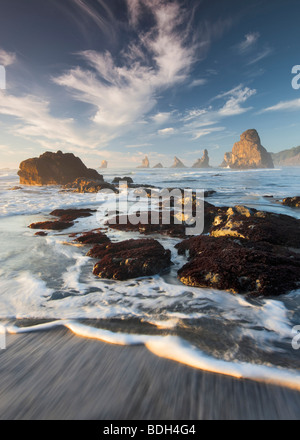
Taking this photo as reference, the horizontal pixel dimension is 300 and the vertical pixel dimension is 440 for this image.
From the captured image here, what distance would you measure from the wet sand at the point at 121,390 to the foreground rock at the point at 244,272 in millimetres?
2274

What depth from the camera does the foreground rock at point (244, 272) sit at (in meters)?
4.30

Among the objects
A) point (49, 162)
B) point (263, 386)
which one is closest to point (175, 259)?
point (263, 386)

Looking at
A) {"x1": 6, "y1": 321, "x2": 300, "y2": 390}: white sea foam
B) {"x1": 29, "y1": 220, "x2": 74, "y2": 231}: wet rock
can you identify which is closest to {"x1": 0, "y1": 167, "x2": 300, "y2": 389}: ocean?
{"x1": 6, "y1": 321, "x2": 300, "y2": 390}: white sea foam

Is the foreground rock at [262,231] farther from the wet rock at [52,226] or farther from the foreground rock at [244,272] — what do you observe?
the wet rock at [52,226]

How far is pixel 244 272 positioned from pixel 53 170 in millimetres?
55936

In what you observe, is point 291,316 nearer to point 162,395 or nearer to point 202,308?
point 202,308

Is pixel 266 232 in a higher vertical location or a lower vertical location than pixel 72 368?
higher

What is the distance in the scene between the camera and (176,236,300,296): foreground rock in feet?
14.1

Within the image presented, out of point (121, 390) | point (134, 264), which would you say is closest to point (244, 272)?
point (134, 264)

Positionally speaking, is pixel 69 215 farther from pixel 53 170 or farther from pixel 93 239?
pixel 53 170

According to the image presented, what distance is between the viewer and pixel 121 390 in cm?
231
